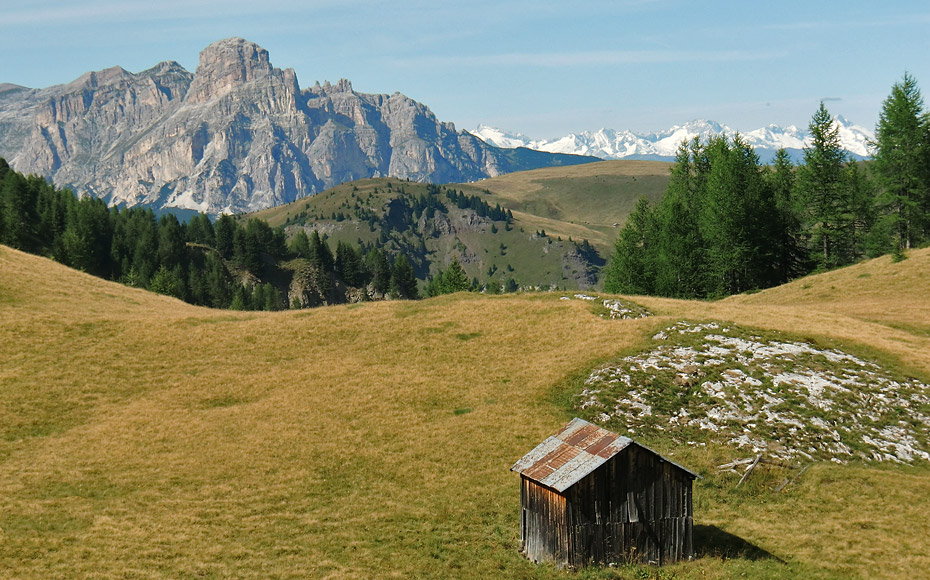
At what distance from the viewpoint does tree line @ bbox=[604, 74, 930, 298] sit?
7831 centimetres

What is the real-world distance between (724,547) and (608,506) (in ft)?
18.2

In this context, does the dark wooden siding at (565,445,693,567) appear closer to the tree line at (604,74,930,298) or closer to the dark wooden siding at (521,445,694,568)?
the dark wooden siding at (521,445,694,568)

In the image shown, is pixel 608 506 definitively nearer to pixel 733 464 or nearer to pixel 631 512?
pixel 631 512

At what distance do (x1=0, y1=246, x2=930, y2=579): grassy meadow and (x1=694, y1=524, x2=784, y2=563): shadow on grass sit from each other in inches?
4.5

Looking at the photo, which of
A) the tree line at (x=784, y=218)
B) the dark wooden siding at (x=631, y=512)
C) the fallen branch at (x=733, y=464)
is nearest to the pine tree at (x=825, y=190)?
the tree line at (x=784, y=218)

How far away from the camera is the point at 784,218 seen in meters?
88.5

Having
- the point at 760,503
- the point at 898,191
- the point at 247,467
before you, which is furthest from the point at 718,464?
the point at 898,191

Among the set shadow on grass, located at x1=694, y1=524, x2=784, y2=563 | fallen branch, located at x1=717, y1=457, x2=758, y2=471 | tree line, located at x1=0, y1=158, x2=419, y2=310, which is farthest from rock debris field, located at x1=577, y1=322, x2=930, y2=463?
tree line, located at x1=0, y1=158, x2=419, y2=310

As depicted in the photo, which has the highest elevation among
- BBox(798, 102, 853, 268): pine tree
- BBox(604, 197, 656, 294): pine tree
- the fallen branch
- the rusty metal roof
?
BBox(798, 102, 853, 268): pine tree

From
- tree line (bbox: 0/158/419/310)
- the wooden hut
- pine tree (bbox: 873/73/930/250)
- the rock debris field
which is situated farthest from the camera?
tree line (bbox: 0/158/419/310)

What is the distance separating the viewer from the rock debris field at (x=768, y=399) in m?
34.7

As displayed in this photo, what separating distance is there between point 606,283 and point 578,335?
48943 millimetres

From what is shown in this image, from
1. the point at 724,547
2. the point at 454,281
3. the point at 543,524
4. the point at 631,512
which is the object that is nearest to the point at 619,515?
the point at 631,512

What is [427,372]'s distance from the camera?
155 ft
